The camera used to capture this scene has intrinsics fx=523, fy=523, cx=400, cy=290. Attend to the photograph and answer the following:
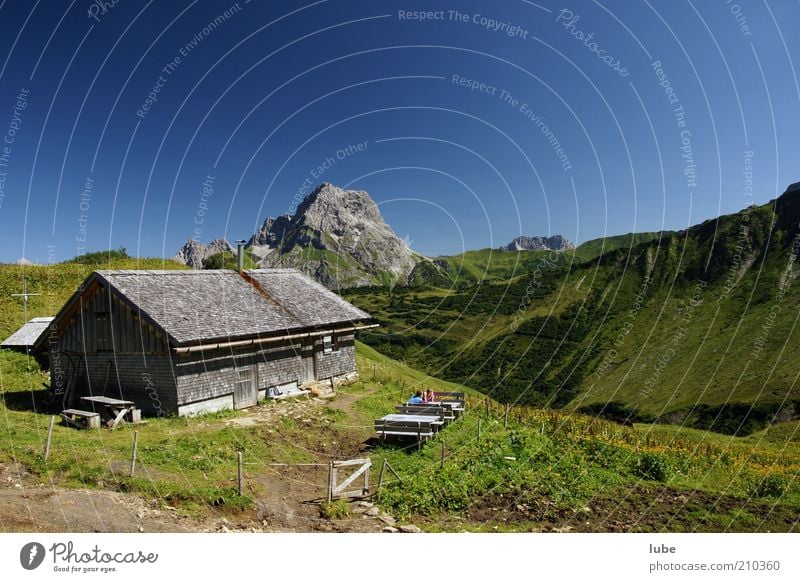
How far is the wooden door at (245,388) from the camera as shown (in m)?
26.4

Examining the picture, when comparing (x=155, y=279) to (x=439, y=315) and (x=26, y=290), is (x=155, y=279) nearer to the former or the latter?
(x=26, y=290)

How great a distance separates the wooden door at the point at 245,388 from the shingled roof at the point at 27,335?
46.6ft

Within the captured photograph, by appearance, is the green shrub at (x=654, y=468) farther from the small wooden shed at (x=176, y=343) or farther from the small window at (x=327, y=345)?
the small window at (x=327, y=345)

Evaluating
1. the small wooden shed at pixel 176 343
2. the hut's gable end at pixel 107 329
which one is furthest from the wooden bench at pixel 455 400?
the hut's gable end at pixel 107 329

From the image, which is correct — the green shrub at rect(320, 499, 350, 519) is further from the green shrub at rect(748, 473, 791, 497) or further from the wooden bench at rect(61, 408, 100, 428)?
the green shrub at rect(748, 473, 791, 497)

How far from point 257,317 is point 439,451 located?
45.1ft

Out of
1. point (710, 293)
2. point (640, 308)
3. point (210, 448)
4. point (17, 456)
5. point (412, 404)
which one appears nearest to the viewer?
point (17, 456)

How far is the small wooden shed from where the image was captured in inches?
939

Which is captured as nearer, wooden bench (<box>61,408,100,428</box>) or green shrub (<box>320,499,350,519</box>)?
green shrub (<box>320,499,350,519</box>)

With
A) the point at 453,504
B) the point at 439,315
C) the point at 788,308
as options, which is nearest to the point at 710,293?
the point at 788,308

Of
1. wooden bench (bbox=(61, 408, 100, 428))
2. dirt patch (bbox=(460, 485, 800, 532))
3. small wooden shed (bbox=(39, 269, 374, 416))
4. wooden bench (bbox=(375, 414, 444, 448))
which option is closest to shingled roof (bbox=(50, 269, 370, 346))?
small wooden shed (bbox=(39, 269, 374, 416))

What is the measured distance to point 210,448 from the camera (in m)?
18.6
